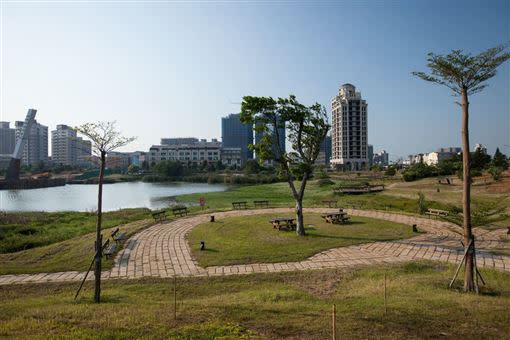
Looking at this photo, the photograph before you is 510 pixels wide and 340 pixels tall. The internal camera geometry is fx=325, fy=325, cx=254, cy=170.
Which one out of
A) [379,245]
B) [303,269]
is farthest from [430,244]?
[303,269]

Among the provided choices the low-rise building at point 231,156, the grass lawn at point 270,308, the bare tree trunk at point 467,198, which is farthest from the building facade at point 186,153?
the bare tree trunk at point 467,198

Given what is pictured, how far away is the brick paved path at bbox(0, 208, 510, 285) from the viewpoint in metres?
12.1

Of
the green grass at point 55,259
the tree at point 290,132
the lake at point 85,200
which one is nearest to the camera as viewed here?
the green grass at point 55,259

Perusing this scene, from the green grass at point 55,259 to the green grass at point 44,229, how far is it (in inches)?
133

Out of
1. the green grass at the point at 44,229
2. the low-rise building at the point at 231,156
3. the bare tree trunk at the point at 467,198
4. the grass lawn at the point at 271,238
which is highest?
the low-rise building at the point at 231,156

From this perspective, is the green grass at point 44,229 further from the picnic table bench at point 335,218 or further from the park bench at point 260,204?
the picnic table bench at point 335,218

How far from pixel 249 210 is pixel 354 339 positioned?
21461mm

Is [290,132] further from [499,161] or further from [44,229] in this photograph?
[499,161]

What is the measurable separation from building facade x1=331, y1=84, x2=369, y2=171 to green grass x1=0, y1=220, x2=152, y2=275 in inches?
4704

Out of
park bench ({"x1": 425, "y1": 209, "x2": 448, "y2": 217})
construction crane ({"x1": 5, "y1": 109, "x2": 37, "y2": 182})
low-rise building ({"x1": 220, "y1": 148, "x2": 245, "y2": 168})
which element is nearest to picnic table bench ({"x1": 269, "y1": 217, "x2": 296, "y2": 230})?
park bench ({"x1": 425, "y1": 209, "x2": 448, "y2": 217})

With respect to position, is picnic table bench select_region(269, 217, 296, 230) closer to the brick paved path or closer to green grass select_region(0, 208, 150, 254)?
the brick paved path

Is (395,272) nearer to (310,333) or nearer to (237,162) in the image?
(310,333)

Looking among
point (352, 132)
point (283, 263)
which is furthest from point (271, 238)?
point (352, 132)

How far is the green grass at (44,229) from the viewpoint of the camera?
61.6 ft
